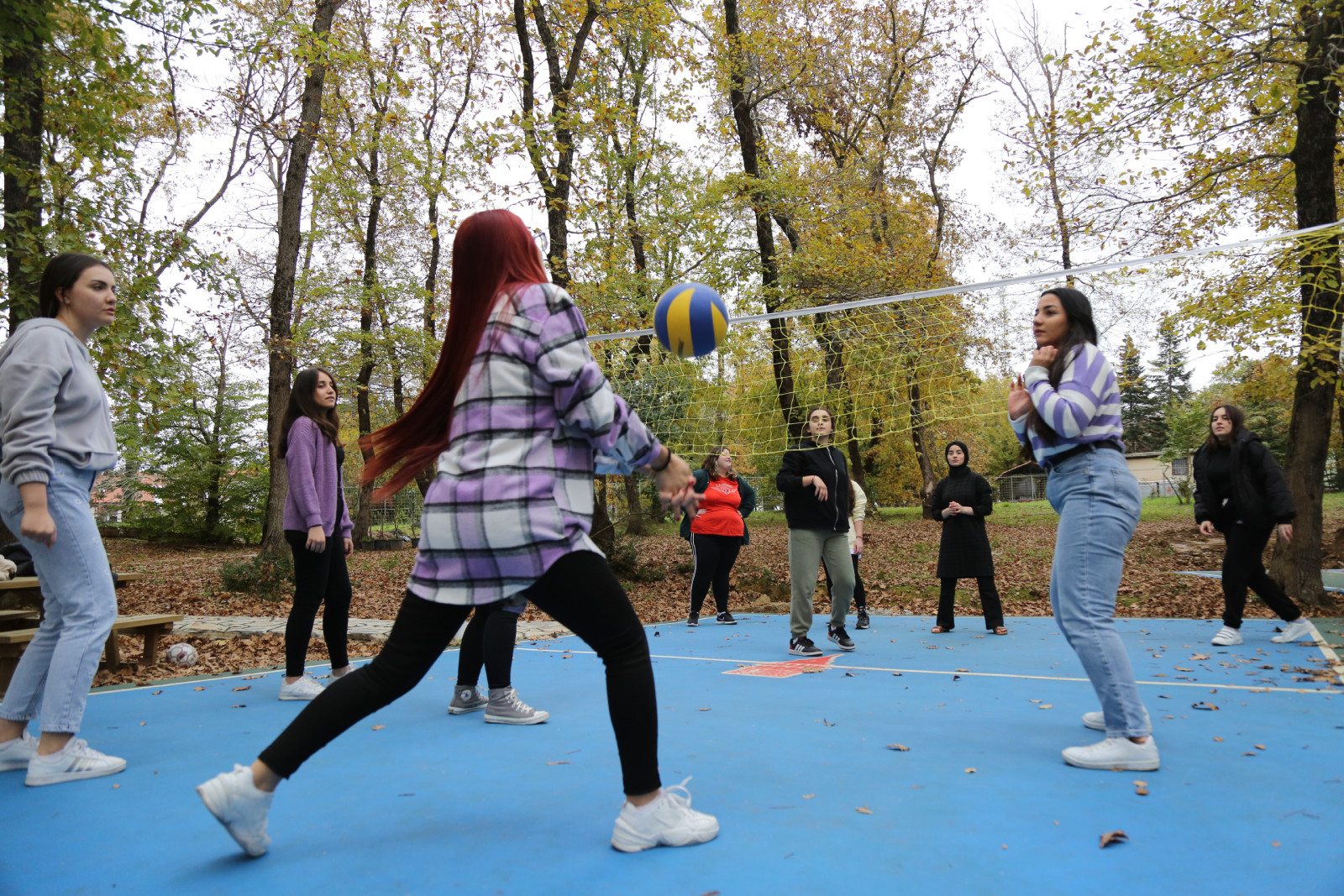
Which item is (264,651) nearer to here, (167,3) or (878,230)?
(167,3)

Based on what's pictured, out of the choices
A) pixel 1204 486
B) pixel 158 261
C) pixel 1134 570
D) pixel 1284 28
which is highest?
pixel 1284 28

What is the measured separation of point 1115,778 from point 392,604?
9.41 meters

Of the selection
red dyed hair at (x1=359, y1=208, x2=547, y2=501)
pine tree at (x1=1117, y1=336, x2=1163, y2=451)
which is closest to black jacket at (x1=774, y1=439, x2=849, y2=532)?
red dyed hair at (x1=359, y1=208, x2=547, y2=501)

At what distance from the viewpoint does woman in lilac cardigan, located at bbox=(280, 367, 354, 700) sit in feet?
14.4

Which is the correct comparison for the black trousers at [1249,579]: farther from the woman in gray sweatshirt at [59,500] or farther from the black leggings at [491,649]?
the woman in gray sweatshirt at [59,500]

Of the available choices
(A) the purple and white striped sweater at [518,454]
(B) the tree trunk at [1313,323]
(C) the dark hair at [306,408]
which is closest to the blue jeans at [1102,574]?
(A) the purple and white striped sweater at [518,454]

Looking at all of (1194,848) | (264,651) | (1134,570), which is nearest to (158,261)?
(264,651)

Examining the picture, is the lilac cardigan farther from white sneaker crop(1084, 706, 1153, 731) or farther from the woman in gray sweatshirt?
white sneaker crop(1084, 706, 1153, 731)

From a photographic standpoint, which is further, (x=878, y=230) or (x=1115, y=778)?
(x=878, y=230)

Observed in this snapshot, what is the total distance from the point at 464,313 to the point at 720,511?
635 centimetres

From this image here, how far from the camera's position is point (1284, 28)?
27.0 feet

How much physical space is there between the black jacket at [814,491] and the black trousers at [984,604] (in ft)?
5.56

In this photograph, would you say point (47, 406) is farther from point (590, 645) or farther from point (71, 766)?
point (590, 645)

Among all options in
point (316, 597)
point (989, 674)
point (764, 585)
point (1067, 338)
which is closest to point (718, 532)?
point (764, 585)
